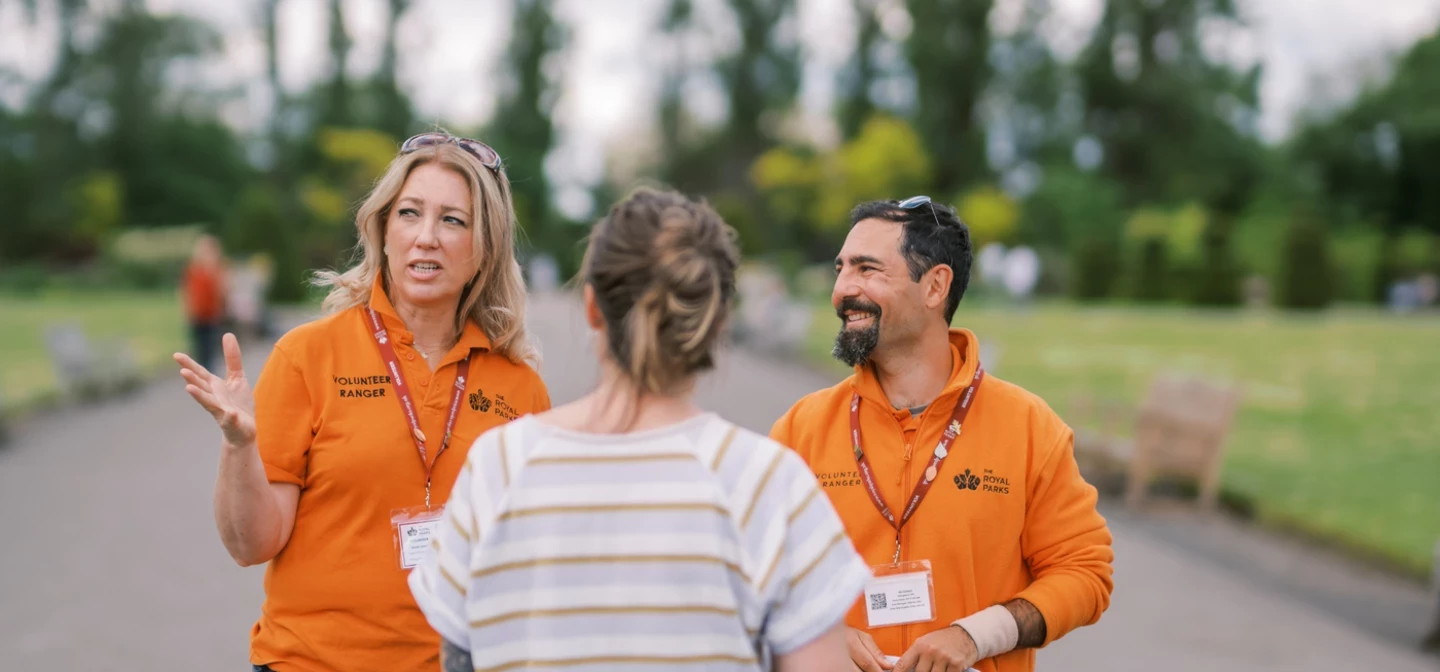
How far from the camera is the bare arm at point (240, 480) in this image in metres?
2.51

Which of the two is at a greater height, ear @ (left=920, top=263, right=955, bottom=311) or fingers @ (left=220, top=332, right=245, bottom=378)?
ear @ (left=920, top=263, right=955, bottom=311)

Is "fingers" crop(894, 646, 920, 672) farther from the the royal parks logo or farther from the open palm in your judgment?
the open palm

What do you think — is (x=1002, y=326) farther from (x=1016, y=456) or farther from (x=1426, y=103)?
(x=1426, y=103)

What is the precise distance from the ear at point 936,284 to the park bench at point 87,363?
1625cm

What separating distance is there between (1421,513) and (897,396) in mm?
8427

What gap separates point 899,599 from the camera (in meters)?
2.88

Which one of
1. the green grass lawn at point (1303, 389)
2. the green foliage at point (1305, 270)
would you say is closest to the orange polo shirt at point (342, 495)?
the green grass lawn at point (1303, 389)

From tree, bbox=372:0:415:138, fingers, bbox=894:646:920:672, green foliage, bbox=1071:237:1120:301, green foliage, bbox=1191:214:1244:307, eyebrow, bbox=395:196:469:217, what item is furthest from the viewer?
tree, bbox=372:0:415:138

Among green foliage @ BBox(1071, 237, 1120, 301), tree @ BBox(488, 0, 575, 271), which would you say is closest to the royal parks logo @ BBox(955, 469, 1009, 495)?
green foliage @ BBox(1071, 237, 1120, 301)

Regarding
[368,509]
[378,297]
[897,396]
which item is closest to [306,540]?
[368,509]

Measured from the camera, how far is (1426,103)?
191 feet

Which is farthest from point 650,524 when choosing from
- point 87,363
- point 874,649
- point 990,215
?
point 990,215

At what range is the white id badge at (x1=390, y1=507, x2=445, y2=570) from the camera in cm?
273

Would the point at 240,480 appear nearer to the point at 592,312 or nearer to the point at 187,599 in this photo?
the point at 592,312
